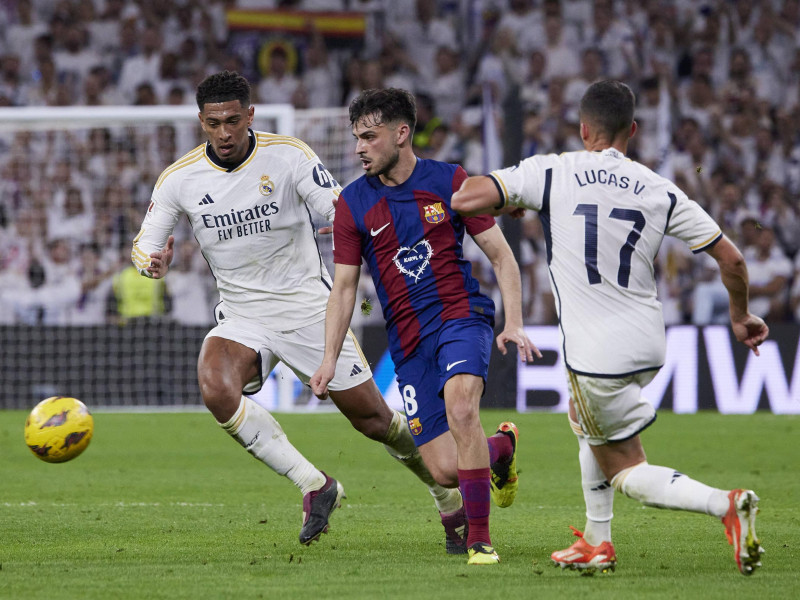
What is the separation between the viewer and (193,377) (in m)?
14.6

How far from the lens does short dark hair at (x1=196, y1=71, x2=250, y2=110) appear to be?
6.45 meters

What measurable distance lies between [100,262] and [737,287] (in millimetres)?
12139

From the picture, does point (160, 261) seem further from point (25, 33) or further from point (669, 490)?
point (25, 33)

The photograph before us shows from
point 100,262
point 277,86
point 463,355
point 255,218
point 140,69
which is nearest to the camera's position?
point 463,355

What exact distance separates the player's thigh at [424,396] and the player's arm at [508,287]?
0.43 m

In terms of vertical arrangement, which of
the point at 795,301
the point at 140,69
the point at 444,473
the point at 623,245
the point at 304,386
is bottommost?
A: the point at 304,386

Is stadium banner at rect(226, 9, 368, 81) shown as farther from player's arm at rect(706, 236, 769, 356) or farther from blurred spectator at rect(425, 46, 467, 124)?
player's arm at rect(706, 236, 769, 356)

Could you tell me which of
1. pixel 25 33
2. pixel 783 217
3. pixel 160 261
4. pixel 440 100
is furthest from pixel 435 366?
pixel 25 33

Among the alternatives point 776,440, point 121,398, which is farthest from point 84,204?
point 776,440

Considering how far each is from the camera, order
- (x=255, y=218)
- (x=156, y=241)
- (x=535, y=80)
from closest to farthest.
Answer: (x=156, y=241) → (x=255, y=218) → (x=535, y=80)

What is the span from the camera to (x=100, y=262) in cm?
1585

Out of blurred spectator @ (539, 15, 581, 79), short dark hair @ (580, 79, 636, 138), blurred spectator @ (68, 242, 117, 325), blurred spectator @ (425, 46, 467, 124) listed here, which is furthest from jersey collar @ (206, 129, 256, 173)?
blurred spectator @ (539, 15, 581, 79)

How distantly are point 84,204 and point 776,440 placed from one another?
987cm

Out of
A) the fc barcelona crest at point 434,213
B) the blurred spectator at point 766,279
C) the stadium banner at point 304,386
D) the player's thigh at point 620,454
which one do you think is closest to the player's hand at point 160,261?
the fc barcelona crest at point 434,213
